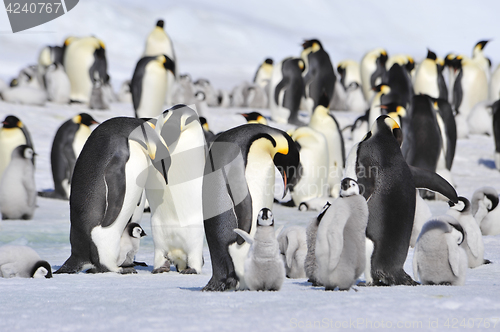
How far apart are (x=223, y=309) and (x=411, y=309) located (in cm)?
73

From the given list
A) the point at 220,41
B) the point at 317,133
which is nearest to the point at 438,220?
the point at 317,133

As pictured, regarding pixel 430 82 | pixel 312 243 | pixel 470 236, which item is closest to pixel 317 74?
pixel 430 82

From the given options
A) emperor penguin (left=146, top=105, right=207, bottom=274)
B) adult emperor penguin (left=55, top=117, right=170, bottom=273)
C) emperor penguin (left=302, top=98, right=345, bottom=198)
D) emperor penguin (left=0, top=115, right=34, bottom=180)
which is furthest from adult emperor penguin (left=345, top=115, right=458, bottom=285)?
emperor penguin (left=0, top=115, right=34, bottom=180)

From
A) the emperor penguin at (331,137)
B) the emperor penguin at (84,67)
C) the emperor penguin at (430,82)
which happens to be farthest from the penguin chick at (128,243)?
the emperor penguin at (430,82)

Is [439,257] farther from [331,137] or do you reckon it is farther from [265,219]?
[331,137]

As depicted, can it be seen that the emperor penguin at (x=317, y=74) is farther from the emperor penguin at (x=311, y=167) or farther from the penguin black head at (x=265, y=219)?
the penguin black head at (x=265, y=219)

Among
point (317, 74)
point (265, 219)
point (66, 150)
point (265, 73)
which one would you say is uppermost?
point (265, 73)

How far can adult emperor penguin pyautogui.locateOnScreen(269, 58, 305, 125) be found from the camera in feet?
48.1

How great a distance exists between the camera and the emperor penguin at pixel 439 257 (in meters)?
3.44

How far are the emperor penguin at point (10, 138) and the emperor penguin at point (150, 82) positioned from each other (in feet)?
13.7

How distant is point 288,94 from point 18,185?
8.73 metres

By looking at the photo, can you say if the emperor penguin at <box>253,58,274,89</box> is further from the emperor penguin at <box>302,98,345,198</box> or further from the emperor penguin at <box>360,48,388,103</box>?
the emperor penguin at <box>302,98,345,198</box>

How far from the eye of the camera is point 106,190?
4.32 metres

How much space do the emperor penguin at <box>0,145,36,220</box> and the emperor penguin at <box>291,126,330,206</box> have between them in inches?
133
